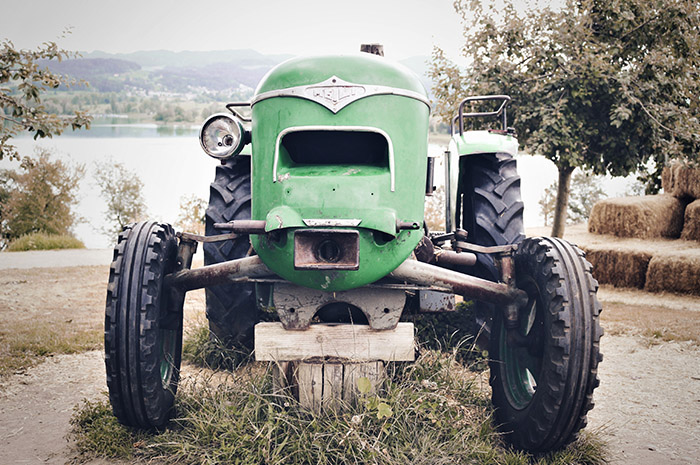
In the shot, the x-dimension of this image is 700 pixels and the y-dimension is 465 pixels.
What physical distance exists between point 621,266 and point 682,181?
1.96m

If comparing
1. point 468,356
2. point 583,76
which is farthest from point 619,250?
point 468,356

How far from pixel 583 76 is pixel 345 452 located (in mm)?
6276

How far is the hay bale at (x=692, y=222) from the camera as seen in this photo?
865 centimetres

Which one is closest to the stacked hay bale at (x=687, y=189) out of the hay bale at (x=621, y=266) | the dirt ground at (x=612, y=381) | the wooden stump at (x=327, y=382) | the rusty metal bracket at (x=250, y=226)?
the hay bale at (x=621, y=266)

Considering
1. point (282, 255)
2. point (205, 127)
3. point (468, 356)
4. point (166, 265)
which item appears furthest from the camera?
point (468, 356)

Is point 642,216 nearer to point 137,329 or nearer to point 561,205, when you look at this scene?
point 561,205

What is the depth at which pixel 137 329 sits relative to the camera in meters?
2.97

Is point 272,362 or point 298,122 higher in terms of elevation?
point 298,122

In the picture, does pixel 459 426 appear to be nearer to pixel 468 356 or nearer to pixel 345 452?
pixel 345 452

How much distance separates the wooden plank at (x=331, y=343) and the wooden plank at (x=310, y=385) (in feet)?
0.20

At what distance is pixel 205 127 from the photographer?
10.2 ft

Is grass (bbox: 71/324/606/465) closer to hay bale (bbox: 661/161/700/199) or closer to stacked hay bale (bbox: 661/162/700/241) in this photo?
stacked hay bale (bbox: 661/162/700/241)

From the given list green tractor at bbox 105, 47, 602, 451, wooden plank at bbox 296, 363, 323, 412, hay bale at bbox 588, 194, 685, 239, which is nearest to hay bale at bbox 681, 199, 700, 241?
hay bale at bbox 588, 194, 685, 239

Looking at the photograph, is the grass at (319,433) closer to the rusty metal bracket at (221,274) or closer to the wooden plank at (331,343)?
the wooden plank at (331,343)
